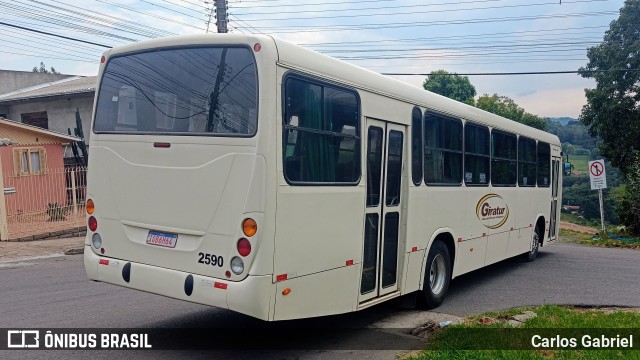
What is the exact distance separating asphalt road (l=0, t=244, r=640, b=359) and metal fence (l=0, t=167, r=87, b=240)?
3.33 metres

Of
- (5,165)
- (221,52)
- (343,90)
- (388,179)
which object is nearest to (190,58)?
(221,52)

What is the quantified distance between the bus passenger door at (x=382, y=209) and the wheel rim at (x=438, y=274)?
136cm

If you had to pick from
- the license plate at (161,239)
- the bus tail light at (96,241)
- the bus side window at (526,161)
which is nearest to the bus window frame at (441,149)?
the bus side window at (526,161)

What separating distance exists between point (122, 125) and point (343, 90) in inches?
95.5

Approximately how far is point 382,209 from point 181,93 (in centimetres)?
276

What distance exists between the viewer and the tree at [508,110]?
1911 inches

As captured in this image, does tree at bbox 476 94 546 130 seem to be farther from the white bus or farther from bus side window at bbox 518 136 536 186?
the white bus

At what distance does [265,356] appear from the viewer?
5883 millimetres

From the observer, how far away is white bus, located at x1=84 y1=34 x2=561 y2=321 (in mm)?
5121

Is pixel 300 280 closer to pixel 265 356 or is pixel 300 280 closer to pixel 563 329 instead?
pixel 265 356

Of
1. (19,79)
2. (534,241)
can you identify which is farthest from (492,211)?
(19,79)

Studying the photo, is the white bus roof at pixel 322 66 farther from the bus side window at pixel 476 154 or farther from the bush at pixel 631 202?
the bush at pixel 631 202

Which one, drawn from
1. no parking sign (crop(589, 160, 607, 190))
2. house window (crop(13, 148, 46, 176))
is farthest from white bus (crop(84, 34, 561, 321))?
no parking sign (crop(589, 160, 607, 190))

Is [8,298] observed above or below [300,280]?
below
